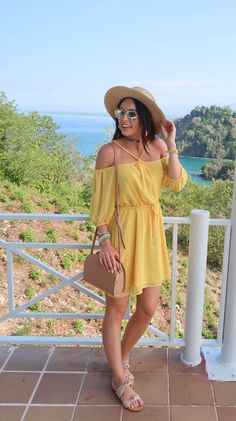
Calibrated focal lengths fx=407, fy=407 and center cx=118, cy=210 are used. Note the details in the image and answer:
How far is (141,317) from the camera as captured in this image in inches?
76.5

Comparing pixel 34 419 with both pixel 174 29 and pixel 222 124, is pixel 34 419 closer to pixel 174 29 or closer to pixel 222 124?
pixel 222 124

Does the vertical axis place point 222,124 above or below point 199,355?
above

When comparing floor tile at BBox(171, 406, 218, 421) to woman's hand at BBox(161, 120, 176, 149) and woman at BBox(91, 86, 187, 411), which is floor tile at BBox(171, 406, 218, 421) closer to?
woman at BBox(91, 86, 187, 411)

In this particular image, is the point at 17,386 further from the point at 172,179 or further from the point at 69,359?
the point at 172,179

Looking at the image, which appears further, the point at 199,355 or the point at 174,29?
the point at 174,29

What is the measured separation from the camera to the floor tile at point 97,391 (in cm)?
191

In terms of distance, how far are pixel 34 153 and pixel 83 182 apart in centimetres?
308

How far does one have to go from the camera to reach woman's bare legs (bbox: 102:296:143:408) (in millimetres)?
1868

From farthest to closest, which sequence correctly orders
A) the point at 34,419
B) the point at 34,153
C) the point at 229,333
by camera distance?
the point at 34,153
the point at 229,333
the point at 34,419

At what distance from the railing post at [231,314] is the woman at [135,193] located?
402 millimetres

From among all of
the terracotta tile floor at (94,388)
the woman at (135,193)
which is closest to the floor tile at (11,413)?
the terracotta tile floor at (94,388)

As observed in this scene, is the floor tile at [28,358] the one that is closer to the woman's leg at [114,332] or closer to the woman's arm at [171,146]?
the woman's leg at [114,332]

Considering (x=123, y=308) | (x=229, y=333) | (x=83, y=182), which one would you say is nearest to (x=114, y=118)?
(x=123, y=308)

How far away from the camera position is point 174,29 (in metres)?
5.17
